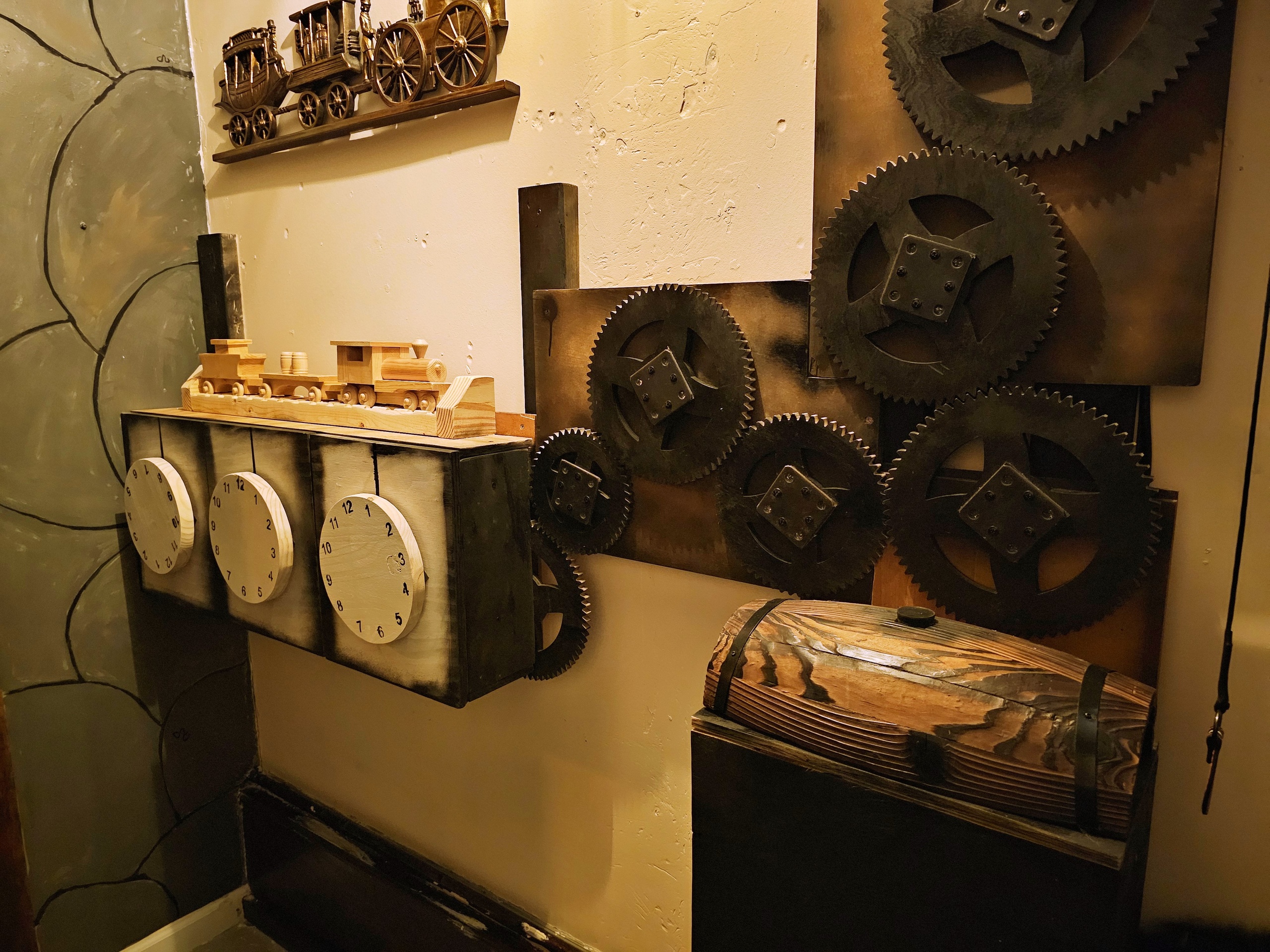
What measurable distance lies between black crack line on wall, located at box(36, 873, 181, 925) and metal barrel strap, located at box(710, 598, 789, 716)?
1.79 metres

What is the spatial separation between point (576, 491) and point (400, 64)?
2.75ft

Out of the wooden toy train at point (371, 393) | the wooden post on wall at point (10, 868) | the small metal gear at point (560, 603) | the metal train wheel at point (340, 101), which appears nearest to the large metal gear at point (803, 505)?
the small metal gear at point (560, 603)

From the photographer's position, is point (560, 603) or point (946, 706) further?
point (560, 603)

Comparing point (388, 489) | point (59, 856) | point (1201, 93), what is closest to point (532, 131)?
point (388, 489)

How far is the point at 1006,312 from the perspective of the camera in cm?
96

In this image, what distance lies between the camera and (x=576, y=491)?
1.36 metres

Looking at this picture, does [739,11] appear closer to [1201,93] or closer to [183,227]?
[1201,93]

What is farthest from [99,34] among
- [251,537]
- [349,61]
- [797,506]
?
[797,506]

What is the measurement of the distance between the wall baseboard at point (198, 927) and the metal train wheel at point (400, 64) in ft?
6.64

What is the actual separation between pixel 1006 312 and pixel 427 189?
1068mm

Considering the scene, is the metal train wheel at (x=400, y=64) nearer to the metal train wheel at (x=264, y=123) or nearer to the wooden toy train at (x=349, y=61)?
the wooden toy train at (x=349, y=61)

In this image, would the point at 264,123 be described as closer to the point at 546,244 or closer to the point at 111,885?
the point at 546,244

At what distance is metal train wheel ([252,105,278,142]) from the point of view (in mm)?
1760

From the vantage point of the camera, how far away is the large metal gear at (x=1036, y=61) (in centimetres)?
85
